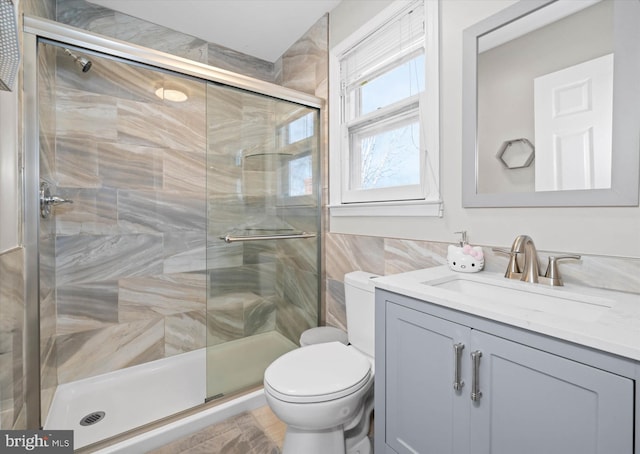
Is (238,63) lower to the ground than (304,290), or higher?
higher

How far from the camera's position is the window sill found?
144 cm

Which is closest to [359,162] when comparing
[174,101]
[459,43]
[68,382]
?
[459,43]

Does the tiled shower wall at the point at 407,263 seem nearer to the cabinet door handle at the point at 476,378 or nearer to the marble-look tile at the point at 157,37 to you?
the cabinet door handle at the point at 476,378

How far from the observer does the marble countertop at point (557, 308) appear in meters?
0.62

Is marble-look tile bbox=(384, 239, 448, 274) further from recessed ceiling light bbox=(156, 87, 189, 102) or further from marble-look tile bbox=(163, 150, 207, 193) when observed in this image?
recessed ceiling light bbox=(156, 87, 189, 102)

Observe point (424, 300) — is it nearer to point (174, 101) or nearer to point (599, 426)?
point (599, 426)

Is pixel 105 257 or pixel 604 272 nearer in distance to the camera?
pixel 604 272

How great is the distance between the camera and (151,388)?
6.36 feet

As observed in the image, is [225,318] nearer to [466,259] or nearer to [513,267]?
[466,259]

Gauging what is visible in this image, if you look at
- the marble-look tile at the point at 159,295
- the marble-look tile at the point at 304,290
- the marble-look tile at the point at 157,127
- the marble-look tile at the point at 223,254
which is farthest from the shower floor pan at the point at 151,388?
the marble-look tile at the point at 157,127

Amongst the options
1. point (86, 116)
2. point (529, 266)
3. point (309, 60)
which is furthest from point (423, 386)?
point (86, 116)

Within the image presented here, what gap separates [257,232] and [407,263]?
0.95 m

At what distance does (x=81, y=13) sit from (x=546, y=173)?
9.10 ft

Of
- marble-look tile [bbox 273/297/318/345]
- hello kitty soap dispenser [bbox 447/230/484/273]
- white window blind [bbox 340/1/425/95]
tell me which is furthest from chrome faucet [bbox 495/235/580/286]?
marble-look tile [bbox 273/297/318/345]
